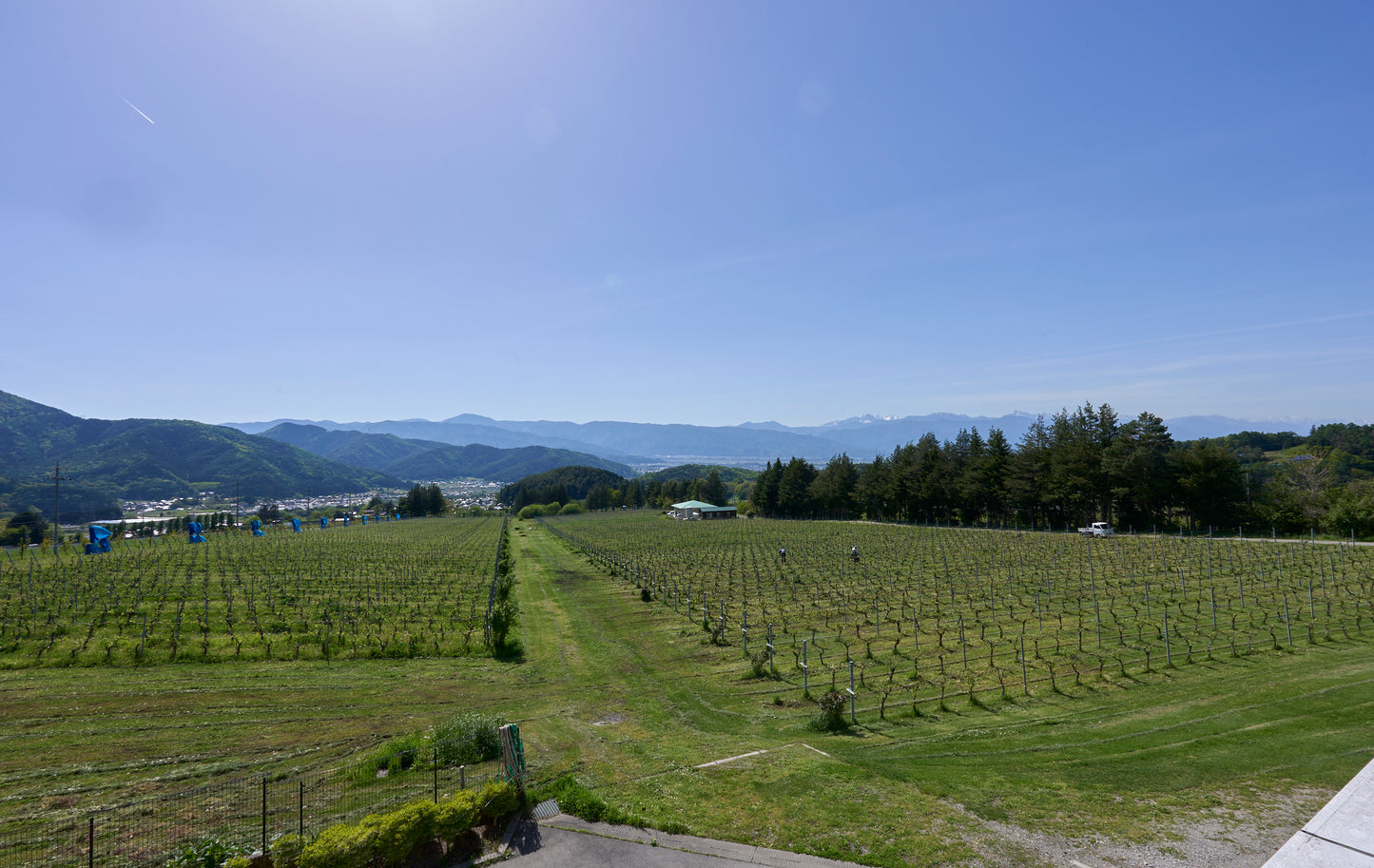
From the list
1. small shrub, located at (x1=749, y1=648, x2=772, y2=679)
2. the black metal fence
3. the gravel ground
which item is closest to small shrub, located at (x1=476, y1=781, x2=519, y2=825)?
the black metal fence

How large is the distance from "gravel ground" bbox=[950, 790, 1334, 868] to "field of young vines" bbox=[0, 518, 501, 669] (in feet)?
59.9

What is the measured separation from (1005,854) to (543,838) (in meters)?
6.54

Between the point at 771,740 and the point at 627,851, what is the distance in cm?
537

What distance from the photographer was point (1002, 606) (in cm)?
2536

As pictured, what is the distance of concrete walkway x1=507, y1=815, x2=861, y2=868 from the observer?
26.1ft

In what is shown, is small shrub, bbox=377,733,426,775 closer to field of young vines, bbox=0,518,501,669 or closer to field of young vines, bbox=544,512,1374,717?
field of young vines, bbox=0,518,501,669

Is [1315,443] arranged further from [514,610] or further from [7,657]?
[7,657]

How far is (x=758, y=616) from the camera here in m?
25.4

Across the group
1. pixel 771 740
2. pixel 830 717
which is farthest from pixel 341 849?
pixel 830 717

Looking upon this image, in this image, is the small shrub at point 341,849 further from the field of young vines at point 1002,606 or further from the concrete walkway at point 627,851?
the field of young vines at point 1002,606

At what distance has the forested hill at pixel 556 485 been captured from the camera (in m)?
161

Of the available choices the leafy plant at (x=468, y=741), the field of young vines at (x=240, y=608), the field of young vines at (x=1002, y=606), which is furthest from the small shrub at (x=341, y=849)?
the field of young vines at (x=240, y=608)

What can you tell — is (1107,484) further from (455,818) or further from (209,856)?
(209,856)

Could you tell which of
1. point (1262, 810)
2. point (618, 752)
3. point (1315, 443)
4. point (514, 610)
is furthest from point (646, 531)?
point (1315, 443)
